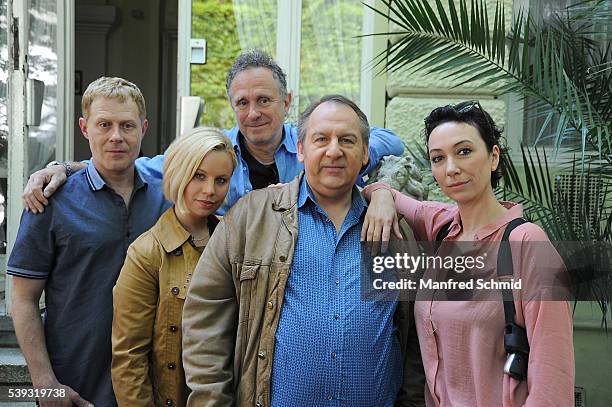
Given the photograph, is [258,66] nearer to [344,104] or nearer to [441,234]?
[344,104]

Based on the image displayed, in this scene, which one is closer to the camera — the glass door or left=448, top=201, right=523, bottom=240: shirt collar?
left=448, top=201, right=523, bottom=240: shirt collar

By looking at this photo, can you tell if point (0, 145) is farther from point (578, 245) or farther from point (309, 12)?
point (578, 245)

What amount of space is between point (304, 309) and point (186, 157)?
68 cm

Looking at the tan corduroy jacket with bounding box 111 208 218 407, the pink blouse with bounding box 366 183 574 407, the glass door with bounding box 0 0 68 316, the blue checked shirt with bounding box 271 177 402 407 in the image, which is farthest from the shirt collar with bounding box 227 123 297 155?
the glass door with bounding box 0 0 68 316

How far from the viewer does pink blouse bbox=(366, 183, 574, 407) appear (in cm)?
191

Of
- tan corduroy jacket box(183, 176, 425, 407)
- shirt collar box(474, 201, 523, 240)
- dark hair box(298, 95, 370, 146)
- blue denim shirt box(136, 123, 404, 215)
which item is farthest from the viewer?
blue denim shirt box(136, 123, 404, 215)

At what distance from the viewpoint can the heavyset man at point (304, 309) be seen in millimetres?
2160

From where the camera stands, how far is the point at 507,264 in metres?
2.00

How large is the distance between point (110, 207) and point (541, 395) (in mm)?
1617

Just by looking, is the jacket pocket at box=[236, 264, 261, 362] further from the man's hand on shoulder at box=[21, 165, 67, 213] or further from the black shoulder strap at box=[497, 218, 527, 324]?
the man's hand on shoulder at box=[21, 165, 67, 213]

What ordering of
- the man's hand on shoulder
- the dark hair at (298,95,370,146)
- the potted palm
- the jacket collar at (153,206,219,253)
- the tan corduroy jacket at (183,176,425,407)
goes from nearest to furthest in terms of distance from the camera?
the tan corduroy jacket at (183,176,425,407) < the dark hair at (298,95,370,146) < the jacket collar at (153,206,219,253) < the man's hand on shoulder < the potted palm

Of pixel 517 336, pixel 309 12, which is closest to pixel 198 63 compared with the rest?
pixel 309 12

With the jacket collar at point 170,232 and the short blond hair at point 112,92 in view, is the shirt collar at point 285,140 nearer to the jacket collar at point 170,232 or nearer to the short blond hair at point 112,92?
the short blond hair at point 112,92

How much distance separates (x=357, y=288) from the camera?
2193 millimetres
